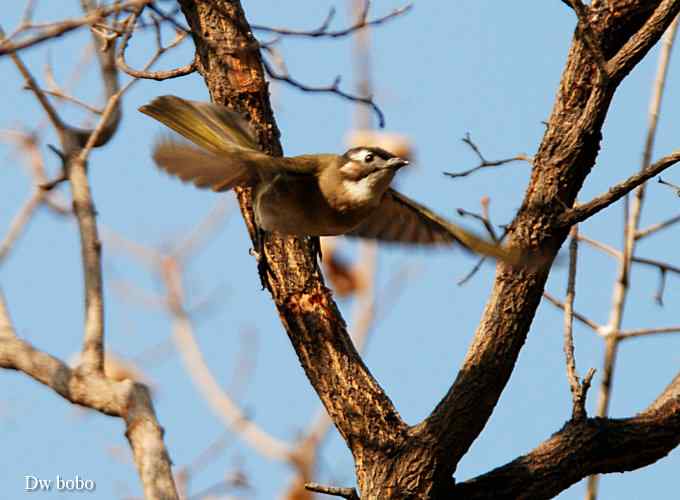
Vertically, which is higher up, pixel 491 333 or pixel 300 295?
pixel 300 295

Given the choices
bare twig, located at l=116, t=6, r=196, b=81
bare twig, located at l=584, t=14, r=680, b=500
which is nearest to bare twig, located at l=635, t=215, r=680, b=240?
bare twig, located at l=584, t=14, r=680, b=500

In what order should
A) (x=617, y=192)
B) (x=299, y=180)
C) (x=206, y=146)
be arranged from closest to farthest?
(x=617, y=192), (x=206, y=146), (x=299, y=180)

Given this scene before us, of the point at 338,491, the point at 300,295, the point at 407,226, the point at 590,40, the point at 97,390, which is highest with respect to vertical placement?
the point at 407,226

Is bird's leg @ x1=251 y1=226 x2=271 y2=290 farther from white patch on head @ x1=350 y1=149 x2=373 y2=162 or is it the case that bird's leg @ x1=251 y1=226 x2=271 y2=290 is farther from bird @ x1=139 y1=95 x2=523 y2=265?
white patch on head @ x1=350 y1=149 x2=373 y2=162

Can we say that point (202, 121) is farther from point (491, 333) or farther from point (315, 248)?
point (491, 333)

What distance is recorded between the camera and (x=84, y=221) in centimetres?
489

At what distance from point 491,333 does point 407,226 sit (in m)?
1.10

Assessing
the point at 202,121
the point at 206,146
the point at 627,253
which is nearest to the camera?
the point at 206,146

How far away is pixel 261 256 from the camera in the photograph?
5.01 metres

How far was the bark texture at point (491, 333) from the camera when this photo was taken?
4164 mm

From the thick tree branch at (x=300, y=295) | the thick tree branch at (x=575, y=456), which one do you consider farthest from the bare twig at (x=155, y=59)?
the thick tree branch at (x=575, y=456)

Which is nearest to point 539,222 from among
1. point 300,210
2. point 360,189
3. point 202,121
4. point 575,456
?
point 575,456

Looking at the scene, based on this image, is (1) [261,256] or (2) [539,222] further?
(1) [261,256]

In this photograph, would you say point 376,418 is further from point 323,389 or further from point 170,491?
point 170,491
